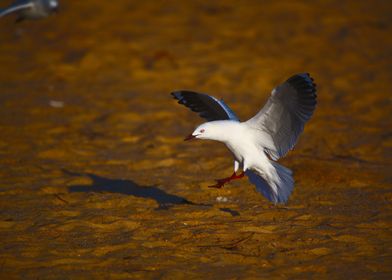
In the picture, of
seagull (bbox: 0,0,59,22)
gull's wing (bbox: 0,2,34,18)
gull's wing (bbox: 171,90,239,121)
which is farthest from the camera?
seagull (bbox: 0,0,59,22)

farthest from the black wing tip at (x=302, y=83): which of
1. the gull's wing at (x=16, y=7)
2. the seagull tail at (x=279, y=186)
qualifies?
the gull's wing at (x=16, y=7)

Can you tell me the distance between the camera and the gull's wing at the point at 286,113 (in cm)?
566

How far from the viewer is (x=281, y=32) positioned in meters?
13.3

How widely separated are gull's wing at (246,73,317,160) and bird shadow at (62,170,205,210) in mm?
1045

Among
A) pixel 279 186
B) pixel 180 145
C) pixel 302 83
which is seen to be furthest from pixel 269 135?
pixel 180 145

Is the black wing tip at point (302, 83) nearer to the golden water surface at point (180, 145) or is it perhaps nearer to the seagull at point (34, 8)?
the golden water surface at point (180, 145)

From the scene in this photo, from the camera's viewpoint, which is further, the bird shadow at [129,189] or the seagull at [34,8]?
the seagull at [34,8]

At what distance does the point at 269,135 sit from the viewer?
20.0 ft

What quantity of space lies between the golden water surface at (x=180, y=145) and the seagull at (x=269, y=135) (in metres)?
0.33

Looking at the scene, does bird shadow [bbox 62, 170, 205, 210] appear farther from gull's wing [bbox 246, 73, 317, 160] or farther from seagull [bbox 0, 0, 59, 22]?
seagull [bbox 0, 0, 59, 22]

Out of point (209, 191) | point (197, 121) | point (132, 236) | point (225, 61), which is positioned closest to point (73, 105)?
point (197, 121)

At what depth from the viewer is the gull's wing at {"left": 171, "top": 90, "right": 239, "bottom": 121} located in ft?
20.6

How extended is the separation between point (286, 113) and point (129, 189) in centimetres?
199

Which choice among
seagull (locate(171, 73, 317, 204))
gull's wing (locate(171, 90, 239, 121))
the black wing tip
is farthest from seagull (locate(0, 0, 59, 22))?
the black wing tip
